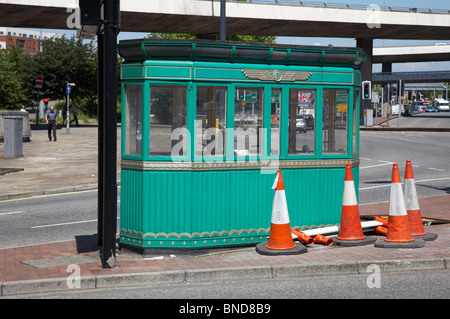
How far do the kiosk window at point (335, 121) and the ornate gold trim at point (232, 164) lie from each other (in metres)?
0.20

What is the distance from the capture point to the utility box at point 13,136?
22.0 m

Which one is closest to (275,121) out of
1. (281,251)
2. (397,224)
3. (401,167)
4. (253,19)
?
(281,251)

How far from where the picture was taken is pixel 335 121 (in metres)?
8.76

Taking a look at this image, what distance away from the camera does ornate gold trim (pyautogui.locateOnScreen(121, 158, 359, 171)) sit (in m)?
7.74

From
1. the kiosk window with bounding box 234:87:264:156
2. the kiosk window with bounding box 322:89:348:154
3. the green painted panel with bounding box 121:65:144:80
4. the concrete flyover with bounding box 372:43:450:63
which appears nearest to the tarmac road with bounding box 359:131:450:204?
the kiosk window with bounding box 322:89:348:154

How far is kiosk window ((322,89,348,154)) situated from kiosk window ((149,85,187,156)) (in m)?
2.05

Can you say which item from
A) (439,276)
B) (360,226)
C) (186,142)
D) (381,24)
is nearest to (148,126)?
(186,142)

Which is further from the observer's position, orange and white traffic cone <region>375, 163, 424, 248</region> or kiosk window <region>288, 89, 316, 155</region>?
kiosk window <region>288, 89, 316, 155</region>

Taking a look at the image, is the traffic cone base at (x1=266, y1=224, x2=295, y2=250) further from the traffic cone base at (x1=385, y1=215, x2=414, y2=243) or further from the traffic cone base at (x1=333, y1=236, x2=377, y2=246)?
the traffic cone base at (x1=385, y1=215, x2=414, y2=243)

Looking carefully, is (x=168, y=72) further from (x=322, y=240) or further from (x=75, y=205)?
(x=75, y=205)

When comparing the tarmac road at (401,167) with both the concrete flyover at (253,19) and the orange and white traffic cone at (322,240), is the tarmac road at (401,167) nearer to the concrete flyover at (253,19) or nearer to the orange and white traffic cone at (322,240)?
the orange and white traffic cone at (322,240)

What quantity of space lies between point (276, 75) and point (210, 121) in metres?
1.09
